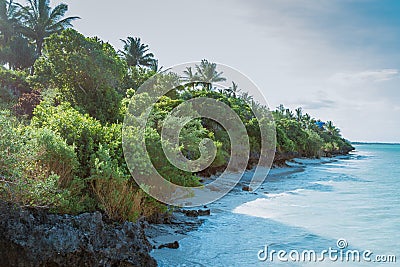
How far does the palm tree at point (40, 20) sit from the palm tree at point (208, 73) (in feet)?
55.6

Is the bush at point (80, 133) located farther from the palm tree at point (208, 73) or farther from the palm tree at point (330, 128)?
the palm tree at point (330, 128)

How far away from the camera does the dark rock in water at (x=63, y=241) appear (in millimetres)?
5477

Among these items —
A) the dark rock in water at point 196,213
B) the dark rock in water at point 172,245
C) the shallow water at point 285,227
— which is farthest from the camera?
the dark rock in water at point 196,213

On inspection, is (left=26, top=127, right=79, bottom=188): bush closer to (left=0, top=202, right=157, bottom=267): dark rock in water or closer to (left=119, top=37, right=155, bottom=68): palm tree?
(left=0, top=202, right=157, bottom=267): dark rock in water

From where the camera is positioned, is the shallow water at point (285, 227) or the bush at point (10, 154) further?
the shallow water at point (285, 227)

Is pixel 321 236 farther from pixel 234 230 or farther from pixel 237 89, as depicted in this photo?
pixel 237 89

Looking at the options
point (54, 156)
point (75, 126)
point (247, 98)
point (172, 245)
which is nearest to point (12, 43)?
point (247, 98)

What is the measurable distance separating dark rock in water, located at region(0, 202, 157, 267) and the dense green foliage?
1.04 feet

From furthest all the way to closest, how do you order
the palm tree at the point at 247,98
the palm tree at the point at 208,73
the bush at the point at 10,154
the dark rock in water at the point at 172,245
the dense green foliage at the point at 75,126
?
the palm tree at the point at 208,73
the palm tree at the point at 247,98
the dark rock in water at the point at 172,245
the dense green foliage at the point at 75,126
the bush at the point at 10,154

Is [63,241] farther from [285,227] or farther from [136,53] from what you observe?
[136,53]

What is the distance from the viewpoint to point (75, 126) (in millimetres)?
8812

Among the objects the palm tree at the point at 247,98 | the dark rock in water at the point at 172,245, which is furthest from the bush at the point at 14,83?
the palm tree at the point at 247,98

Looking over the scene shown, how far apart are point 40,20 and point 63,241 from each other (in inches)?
1246

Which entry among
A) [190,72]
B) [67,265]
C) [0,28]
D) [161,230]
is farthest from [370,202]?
[0,28]
